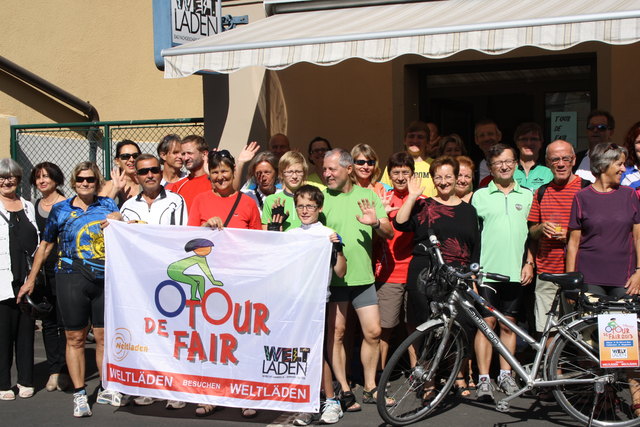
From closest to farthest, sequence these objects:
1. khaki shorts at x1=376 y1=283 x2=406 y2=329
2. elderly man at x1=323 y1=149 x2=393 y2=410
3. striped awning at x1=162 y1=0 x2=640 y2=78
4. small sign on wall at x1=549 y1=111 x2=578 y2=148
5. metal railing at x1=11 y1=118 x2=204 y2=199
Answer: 1. elderly man at x1=323 y1=149 x2=393 y2=410
2. striped awning at x1=162 y1=0 x2=640 y2=78
3. khaki shorts at x1=376 y1=283 x2=406 y2=329
4. small sign on wall at x1=549 y1=111 x2=578 y2=148
5. metal railing at x1=11 y1=118 x2=204 y2=199

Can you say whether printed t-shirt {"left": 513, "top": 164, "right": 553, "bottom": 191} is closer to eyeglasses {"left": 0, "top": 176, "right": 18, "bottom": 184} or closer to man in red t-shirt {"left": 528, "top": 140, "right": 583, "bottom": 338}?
man in red t-shirt {"left": 528, "top": 140, "right": 583, "bottom": 338}

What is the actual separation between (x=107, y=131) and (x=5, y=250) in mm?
3298

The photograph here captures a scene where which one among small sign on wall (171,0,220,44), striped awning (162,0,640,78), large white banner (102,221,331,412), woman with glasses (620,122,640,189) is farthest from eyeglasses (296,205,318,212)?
small sign on wall (171,0,220,44)

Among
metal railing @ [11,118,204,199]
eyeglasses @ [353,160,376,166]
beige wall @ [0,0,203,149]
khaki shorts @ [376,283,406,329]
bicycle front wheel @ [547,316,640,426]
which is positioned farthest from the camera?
beige wall @ [0,0,203,149]

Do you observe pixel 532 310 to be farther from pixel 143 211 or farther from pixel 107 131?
pixel 107 131

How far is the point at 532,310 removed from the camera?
6.54m

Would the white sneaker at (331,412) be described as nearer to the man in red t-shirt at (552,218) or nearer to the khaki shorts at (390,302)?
the khaki shorts at (390,302)

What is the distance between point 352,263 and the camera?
19.0 ft

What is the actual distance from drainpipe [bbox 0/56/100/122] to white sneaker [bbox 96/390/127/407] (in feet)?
20.8

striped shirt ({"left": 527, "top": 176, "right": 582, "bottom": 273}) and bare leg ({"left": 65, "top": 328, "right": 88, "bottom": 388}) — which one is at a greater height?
striped shirt ({"left": 527, "top": 176, "right": 582, "bottom": 273})

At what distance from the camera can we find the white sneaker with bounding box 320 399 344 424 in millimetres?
5570

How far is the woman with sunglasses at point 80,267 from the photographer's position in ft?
19.4

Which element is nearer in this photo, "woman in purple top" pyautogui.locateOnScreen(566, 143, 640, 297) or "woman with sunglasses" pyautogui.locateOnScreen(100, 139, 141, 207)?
"woman in purple top" pyautogui.locateOnScreen(566, 143, 640, 297)

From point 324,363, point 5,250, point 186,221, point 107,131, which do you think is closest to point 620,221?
point 324,363
